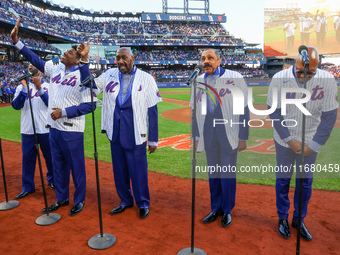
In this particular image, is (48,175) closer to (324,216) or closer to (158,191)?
(158,191)

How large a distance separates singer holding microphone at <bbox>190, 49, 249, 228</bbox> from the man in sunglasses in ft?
1.60

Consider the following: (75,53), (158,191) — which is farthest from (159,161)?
(75,53)

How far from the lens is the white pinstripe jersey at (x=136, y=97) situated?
3854 mm

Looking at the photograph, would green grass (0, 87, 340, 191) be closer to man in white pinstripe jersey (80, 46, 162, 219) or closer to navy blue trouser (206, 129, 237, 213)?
navy blue trouser (206, 129, 237, 213)

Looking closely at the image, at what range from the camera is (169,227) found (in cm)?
372

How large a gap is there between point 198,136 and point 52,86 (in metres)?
2.53

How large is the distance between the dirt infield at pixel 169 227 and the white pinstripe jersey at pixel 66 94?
1477 mm

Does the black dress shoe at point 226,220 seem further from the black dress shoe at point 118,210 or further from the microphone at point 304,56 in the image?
the microphone at point 304,56

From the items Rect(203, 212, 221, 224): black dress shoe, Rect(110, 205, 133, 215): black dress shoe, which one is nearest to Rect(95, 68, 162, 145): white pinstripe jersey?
Rect(110, 205, 133, 215): black dress shoe

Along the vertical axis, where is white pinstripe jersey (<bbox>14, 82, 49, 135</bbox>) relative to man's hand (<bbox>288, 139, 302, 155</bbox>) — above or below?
above

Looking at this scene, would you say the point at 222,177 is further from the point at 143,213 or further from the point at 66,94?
the point at 66,94

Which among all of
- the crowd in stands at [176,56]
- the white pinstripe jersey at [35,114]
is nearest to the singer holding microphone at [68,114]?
the white pinstripe jersey at [35,114]

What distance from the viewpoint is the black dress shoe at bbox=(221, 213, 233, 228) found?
371 centimetres

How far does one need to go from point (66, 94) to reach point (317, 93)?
364 centimetres
